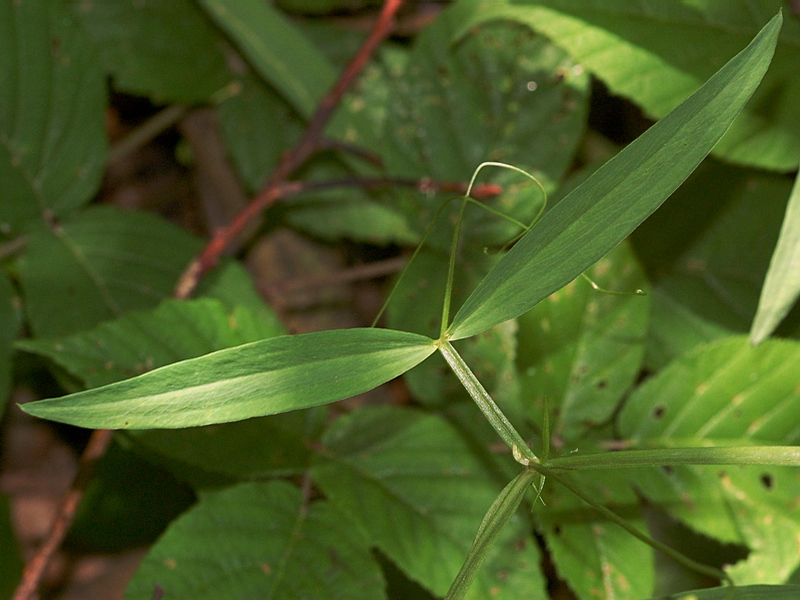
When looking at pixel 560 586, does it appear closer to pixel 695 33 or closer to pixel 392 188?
pixel 392 188

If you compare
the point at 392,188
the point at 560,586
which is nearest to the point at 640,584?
the point at 560,586

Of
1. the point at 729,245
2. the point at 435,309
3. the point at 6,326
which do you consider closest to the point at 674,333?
the point at 729,245

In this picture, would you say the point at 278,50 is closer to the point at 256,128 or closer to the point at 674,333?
Answer: the point at 256,128

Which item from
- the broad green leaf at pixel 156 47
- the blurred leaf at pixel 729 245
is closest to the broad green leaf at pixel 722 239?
the blurred leaf at pixel 729 245

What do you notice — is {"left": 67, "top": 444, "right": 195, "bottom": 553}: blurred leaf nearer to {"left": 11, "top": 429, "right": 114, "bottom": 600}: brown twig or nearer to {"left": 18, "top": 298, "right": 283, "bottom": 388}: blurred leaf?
{"left": 11, "top": 429, "right": 114, "bottom": 600}: brown twig

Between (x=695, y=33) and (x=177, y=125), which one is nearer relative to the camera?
(x=695, y=33)

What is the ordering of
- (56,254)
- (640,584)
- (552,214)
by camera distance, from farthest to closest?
(56,254)
(640,584)
(552,214)
